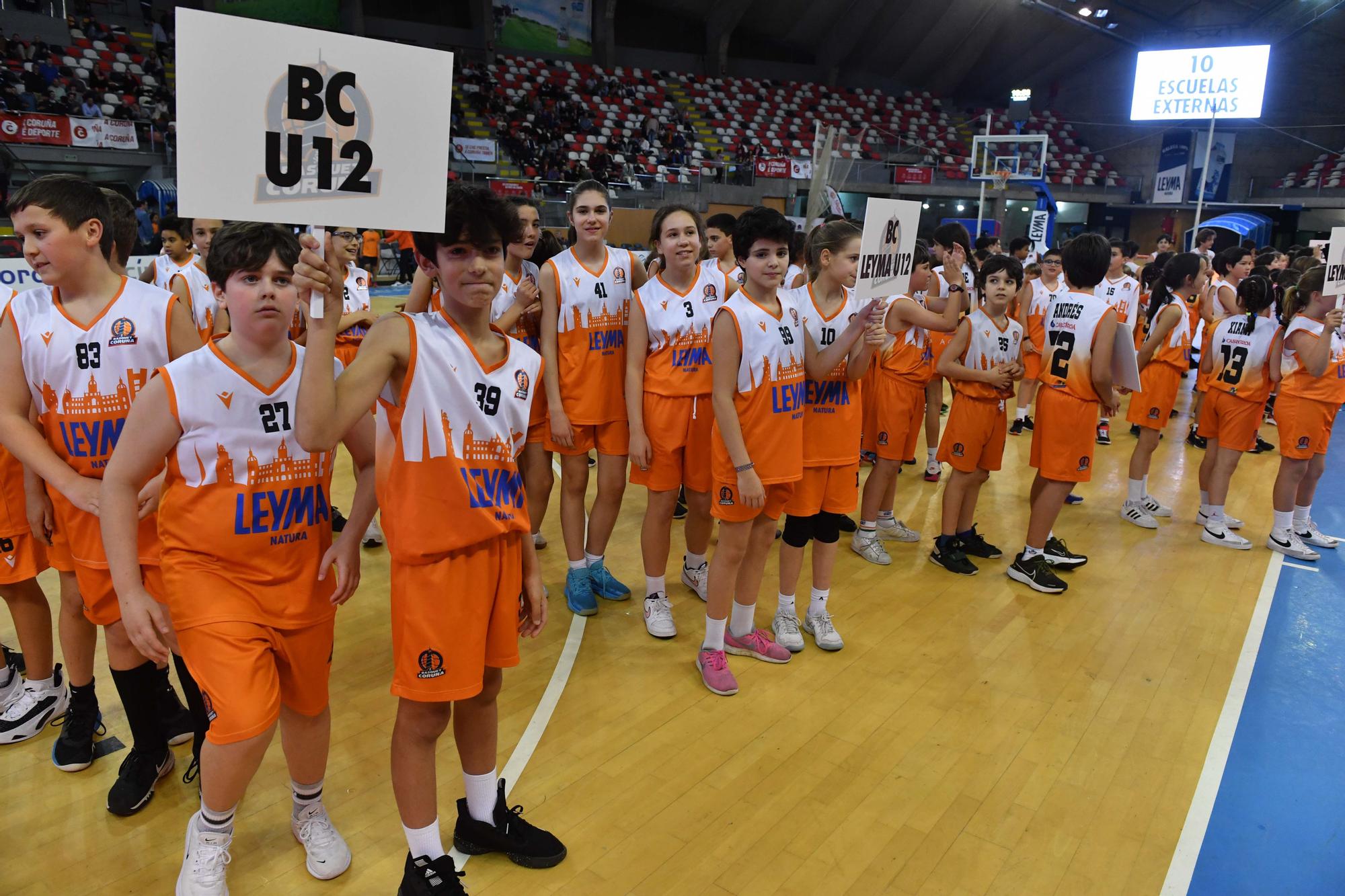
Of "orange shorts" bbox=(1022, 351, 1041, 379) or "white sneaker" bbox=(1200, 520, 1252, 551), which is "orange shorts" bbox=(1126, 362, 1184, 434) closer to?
"orange shorts" bbox=(1022, 351, 1041, 379)

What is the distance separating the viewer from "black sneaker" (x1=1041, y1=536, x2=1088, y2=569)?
5316 millimetres

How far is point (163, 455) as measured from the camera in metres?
2.18

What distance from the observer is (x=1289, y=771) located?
3346 mm

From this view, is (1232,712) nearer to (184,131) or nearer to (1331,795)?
(1331,795)

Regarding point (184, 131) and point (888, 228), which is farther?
point (888, 228)

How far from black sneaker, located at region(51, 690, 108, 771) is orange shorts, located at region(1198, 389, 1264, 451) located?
6556mm

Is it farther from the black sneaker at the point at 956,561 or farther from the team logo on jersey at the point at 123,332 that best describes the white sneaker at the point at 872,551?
the team logo on jersey at the point at 123,332

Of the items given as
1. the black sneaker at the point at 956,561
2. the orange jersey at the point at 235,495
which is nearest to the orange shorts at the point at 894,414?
the black sneaker at the point at 956,561

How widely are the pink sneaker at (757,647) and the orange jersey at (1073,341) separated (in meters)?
2.35

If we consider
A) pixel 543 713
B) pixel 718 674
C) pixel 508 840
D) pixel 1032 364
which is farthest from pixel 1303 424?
pixel 508 840

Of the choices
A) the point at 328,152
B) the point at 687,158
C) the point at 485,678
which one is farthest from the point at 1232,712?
the point at 687,158

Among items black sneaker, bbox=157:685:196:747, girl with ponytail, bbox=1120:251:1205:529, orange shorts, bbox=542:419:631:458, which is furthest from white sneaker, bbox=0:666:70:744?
girl with ponytail, bbox=1120:251:1205:529

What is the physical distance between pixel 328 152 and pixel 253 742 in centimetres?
147

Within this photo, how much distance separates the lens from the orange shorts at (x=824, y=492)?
3805 mm
